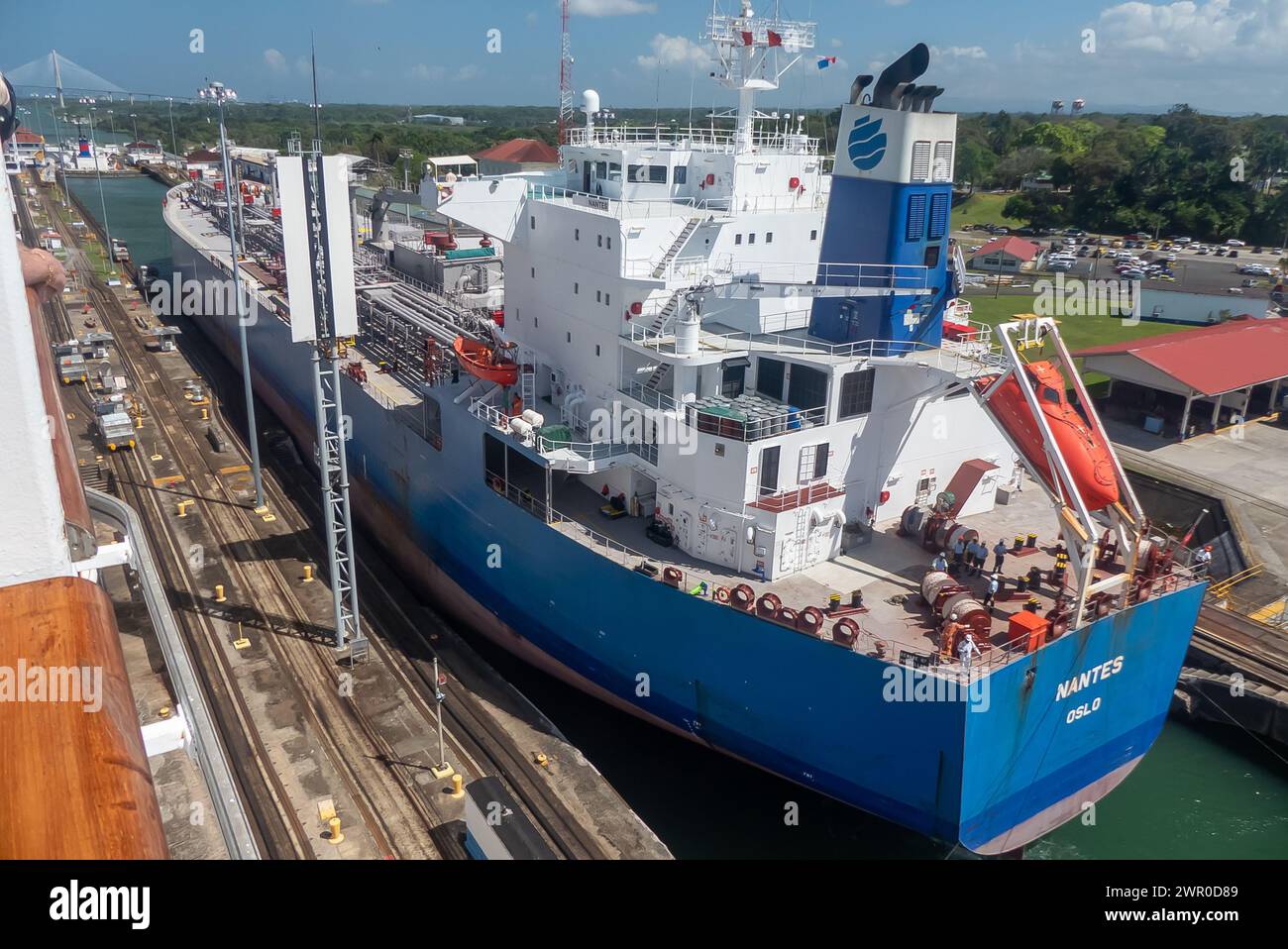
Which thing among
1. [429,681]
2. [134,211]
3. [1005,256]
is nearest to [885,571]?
[429,681]

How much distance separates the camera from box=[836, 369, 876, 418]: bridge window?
51.2 feet

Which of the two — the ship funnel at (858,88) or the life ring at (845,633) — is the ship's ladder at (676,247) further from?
the life ring at (845,633)

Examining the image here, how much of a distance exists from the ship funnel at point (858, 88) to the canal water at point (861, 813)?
39.1 ft

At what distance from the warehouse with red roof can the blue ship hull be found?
53.6ft

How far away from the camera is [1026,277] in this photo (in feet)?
174

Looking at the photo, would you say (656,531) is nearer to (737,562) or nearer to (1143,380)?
(737,562)

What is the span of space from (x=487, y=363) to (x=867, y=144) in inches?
344

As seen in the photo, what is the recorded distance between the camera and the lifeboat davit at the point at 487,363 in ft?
62.5

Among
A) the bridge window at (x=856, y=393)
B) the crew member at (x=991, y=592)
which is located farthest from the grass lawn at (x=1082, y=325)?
the crew member at (x=991, y=592)

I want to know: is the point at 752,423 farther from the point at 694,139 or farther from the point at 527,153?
the point at 527,153

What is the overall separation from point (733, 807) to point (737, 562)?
13.8ft

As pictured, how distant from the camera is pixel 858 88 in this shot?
1603 cm

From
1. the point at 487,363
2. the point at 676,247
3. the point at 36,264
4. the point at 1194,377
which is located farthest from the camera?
the point at 1194,377
